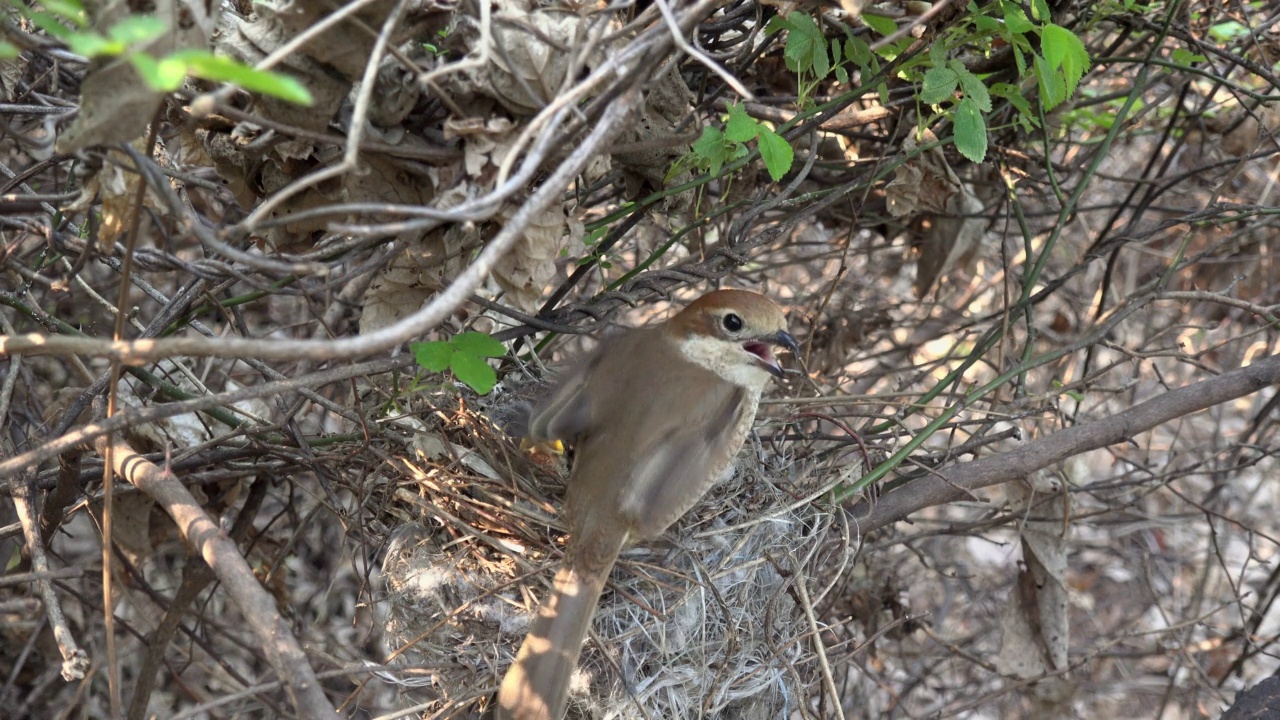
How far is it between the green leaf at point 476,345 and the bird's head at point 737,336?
0.94 meters

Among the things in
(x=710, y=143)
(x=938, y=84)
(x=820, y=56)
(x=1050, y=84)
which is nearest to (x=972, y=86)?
(x=938, y=84)

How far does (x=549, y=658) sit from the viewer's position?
2781 millimetres

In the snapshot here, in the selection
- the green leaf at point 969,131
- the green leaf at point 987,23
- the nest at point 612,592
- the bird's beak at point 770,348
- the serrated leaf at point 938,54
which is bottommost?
the nest at point 612,592

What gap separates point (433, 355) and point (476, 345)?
113 mm

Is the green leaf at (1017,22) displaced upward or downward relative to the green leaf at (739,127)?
upward

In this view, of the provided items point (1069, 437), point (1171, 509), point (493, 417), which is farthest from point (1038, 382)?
point (493, 417)

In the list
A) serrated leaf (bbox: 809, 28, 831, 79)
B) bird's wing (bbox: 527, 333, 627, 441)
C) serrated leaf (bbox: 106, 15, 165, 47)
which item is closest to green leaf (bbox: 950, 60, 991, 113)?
serrated leaf (bbox: 809, 28, 831, 79)

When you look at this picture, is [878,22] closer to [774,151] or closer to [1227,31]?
[774,151]

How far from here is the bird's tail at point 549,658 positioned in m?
2.77

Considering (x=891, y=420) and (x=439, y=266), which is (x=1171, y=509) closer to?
(x=891, y=420)

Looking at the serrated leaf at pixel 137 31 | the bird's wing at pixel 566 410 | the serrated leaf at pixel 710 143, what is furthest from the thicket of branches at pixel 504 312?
the serrated leaf at pixel 137 31

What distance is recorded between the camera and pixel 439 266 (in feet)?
8.93

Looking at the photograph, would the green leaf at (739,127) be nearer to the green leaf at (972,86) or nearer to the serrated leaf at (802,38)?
the serrated leaf at (802,38)

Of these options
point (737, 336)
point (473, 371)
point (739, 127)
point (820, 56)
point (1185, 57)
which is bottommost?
point (737, 336)
